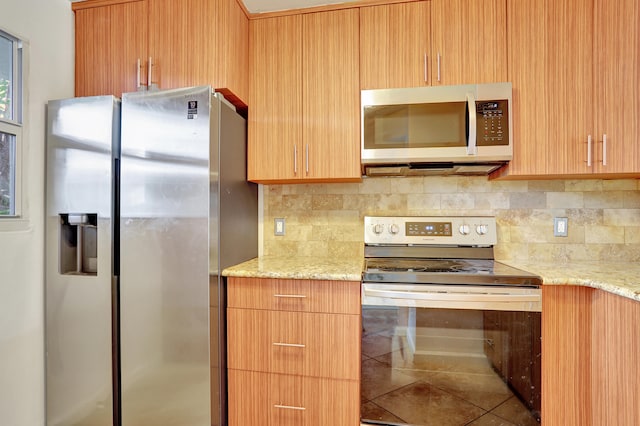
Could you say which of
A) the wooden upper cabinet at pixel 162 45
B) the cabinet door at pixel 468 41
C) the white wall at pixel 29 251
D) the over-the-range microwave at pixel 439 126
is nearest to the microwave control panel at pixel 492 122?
the over-the-range microwave at pixel 439 126

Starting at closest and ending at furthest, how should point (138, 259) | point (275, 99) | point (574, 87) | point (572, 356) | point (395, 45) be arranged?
point (572, 356) < point (138, 259) < point (574, 87) < point (395, 45) < point (275, 99)

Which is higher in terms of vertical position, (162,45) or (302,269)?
(162,45)

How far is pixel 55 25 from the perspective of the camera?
170cm

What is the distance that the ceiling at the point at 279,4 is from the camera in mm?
1814

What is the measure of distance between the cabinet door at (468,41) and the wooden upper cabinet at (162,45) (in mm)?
1060

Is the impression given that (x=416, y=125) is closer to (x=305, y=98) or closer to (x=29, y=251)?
(x=305, y=98)

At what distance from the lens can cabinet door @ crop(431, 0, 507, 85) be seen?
167 cm

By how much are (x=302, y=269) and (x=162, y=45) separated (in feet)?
4.52

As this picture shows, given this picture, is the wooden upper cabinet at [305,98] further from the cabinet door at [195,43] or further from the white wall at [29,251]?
the white wall at [29,251]

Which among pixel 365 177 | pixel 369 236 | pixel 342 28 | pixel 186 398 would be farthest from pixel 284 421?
pixel 342 28

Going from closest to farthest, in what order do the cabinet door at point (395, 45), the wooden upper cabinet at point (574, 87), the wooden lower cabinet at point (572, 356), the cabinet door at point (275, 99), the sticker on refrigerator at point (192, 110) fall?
→ the wooden lower cabinet at point (572, 356) → the sticker on refrigerator at point (192, 110) → the wooden upper cabinet at point (574, 87) → the cabinet door at point (395, 45) → the cabinet door at point (275, 99)

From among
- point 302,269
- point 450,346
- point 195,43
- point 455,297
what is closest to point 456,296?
point 455,297

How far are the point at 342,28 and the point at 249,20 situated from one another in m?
0.55

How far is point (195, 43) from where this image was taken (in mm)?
1650
